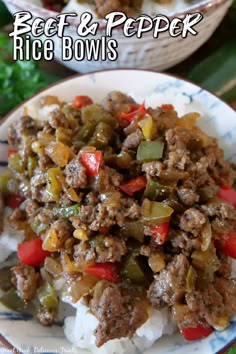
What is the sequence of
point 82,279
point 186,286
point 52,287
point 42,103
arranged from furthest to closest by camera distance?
1. point 42,103
2. point 52,287
3. point 82,279
4. point 186,286

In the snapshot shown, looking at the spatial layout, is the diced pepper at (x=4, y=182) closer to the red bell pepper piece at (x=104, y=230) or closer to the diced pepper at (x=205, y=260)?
the red bell pepper piece at (x=104, y=230)

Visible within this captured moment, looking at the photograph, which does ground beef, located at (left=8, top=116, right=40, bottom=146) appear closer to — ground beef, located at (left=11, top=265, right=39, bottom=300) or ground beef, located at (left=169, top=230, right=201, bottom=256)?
ground beef, located at (left=11, top=265, right=39, bottom=300)

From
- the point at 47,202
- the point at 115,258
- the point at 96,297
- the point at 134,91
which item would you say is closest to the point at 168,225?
the point at 115,258

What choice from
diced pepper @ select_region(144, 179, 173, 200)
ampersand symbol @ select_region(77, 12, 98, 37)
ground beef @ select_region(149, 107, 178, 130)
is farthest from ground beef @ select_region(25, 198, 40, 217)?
ampersand symbol @ select_region(77, 12, 98, 37)

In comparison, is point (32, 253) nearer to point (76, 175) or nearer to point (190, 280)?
point (76, 175)

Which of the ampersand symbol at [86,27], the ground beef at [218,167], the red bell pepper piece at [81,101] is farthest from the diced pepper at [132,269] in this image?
the ampersand symbol at [86,27]

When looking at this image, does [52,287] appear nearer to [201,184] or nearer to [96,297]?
[96,297]
